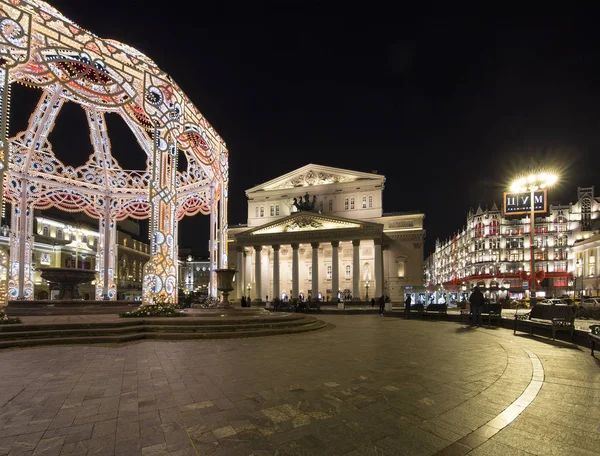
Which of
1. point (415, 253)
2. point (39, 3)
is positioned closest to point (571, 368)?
point (39, 3)

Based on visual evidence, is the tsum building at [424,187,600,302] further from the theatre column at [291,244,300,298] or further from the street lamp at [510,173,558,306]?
the street lamp at [510,173,558,306]

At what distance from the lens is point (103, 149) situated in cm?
2369

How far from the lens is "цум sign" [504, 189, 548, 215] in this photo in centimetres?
2456

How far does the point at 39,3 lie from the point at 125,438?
16.3 meters

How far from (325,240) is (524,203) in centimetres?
Result: 2776

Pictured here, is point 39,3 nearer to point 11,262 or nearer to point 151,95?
point 151,95

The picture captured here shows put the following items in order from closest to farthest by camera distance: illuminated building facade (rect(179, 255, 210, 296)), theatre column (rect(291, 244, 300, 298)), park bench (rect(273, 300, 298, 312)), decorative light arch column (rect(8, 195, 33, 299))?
decorative light arch column (rect(8, 195, 33, 299)) → park bench (rect(273, 300, 298, 312)) → theatre column (rect(291, 244, 300, 298)) → illuminated building facade (rect(179, 255, 210, 296))

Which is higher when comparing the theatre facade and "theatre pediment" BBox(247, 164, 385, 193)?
"theatre pediment" BBox(247, 164, 385, 193)

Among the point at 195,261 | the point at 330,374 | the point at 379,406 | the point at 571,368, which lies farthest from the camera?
the point at 195,261

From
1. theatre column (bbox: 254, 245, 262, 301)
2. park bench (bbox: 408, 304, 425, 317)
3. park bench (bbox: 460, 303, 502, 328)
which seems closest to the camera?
park bench (bbox: 460, 303, 502, 328)

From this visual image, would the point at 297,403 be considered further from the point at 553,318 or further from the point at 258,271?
the point at 258,271

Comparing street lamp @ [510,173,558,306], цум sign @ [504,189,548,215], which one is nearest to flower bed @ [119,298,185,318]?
street lamp @ [510,173,558,306]

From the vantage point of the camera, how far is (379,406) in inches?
194

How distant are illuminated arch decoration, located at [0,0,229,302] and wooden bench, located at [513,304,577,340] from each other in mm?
14276
